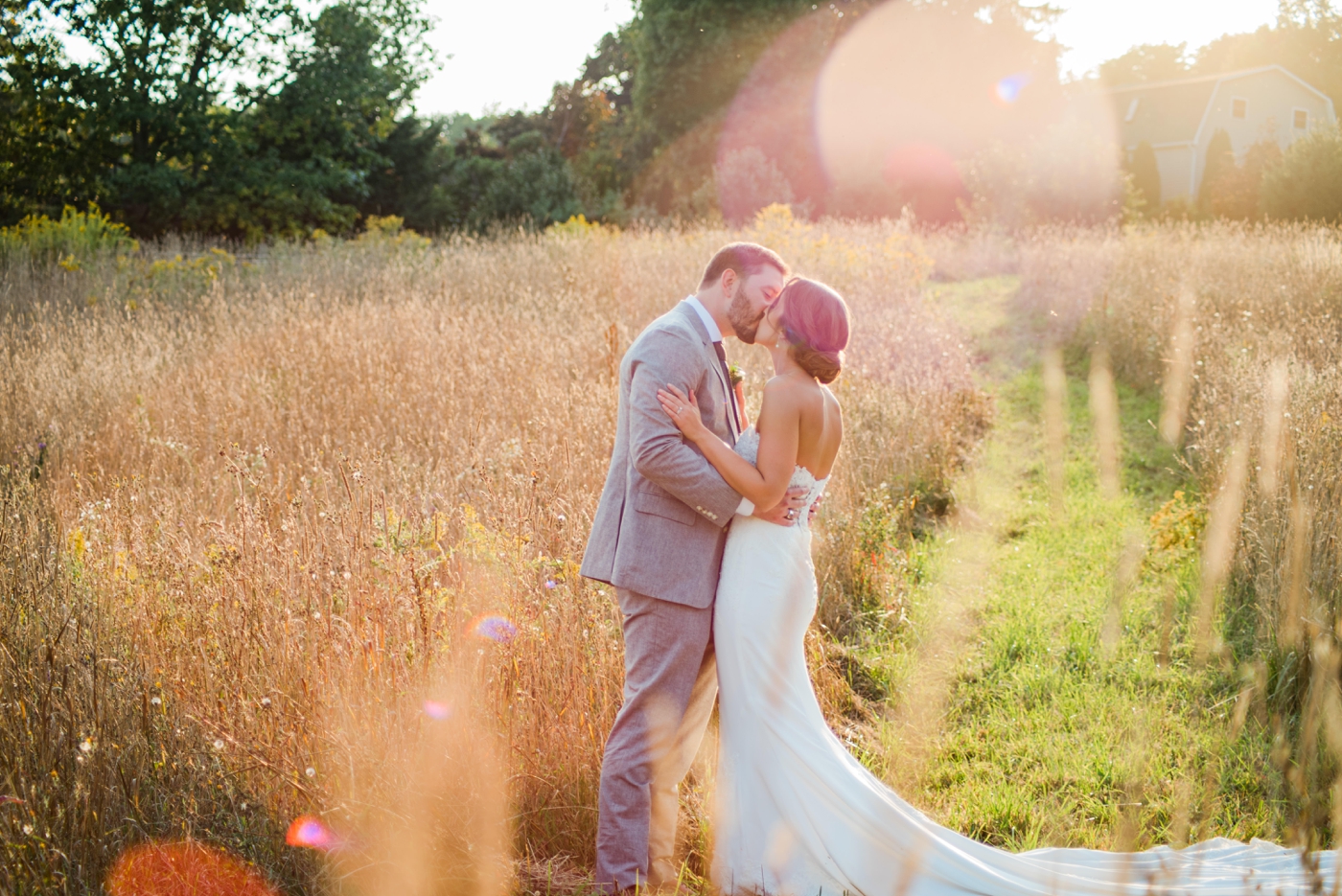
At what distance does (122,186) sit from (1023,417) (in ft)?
63.6

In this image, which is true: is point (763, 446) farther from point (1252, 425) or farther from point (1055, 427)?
point (1055, 427)

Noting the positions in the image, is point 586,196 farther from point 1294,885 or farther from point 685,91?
point 1294,885

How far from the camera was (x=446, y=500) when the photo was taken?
14.9ft

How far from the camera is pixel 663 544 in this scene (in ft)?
8.93

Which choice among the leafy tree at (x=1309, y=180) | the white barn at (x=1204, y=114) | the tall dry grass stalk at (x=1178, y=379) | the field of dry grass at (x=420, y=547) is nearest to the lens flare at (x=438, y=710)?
the field of dry grass at (x=420, y=547)

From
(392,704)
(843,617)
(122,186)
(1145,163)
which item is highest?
(1145,163)

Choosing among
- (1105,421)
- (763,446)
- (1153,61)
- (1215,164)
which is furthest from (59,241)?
(1153,61)

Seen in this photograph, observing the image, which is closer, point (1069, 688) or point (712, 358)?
point (712, 358)

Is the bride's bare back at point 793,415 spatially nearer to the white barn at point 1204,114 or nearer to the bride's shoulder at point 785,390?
the bride's shoulder at point 785,390

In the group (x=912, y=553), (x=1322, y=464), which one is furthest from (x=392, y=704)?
(x=1322, y=464)

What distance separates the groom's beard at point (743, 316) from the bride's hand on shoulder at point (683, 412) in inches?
13.0

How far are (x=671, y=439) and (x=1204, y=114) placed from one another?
42.2m

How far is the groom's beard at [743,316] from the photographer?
2.84 meters

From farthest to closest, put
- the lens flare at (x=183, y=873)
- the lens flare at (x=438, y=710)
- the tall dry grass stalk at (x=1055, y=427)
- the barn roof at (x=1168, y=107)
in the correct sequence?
the barn roof at (x=1168, y=107) < the tall dry grass stalk at (x=1055, y=427) < the lens flare at (x=438, y=710) < the lens flare at (x=183, y=873)
